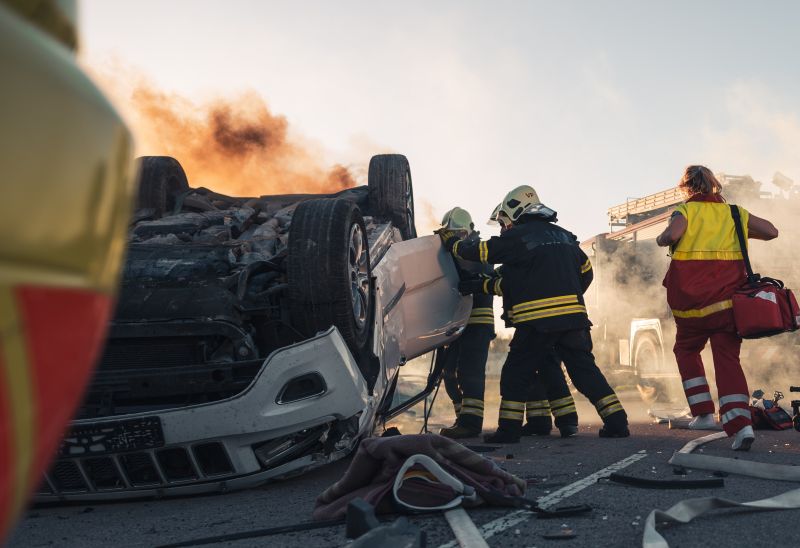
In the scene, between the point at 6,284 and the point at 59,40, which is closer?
the point at 6,284

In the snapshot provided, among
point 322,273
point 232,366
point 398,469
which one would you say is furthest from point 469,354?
point 398,469

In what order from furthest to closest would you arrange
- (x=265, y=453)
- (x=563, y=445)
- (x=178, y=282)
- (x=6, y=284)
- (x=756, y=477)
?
(x=563, y=445) < (x=178, y=282) < (x=265, y=453) < (x=756, y=477) < (x=6, y=284)

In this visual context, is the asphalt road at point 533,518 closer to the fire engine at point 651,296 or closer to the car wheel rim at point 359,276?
the car wheel rim at point 359,276

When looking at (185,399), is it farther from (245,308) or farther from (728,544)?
(728,544)

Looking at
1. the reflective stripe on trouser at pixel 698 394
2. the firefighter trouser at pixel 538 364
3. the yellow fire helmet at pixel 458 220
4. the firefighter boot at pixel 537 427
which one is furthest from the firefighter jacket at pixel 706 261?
the yellow fire helmet at pixel 458 220

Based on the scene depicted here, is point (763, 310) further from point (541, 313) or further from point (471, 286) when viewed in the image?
point (471, 286)

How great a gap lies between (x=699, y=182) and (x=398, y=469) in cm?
302

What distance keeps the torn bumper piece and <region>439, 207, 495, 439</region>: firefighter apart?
8.49ft

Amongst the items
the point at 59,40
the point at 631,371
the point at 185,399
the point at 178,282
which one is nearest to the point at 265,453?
the point at 185,399

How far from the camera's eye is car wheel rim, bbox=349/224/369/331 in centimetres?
418

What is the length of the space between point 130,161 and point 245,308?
3149mm

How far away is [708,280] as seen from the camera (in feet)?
15.8

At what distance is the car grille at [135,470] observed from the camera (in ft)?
11.7

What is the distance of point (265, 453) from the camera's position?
3729mm
